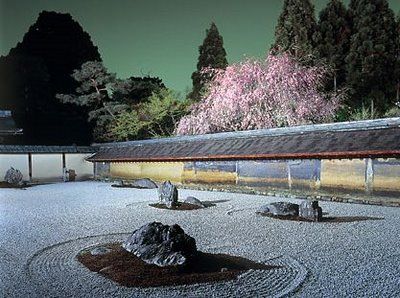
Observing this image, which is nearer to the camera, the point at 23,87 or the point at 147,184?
the point at 147,184

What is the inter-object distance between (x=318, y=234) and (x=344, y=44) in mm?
27025

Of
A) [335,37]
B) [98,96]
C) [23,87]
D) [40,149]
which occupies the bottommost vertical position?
[40,149]

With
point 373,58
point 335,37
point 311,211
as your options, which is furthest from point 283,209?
point 335,37

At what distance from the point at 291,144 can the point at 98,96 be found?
22.6m

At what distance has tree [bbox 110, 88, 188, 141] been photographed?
30.0 meters

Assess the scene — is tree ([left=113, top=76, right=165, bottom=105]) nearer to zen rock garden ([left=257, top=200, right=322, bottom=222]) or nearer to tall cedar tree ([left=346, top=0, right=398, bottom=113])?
tall cedar tree ([left=346, top=0, right=398, bottom=113])

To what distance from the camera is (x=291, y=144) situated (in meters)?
16.5

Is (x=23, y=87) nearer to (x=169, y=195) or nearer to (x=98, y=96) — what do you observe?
(x=98, y=96)

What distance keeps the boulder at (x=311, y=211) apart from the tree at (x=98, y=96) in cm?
2448

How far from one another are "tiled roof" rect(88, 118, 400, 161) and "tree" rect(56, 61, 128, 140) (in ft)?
32.6

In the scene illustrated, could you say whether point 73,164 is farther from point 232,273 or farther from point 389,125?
point 232,273

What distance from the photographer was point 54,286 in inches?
212

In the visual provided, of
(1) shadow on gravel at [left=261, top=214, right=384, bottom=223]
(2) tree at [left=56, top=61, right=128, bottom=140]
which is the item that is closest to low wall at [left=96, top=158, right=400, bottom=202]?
(1) shadow on gravel at [left=261, top=214, right=384, bottom=223]

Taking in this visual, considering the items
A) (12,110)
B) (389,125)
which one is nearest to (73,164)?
(12,110)
